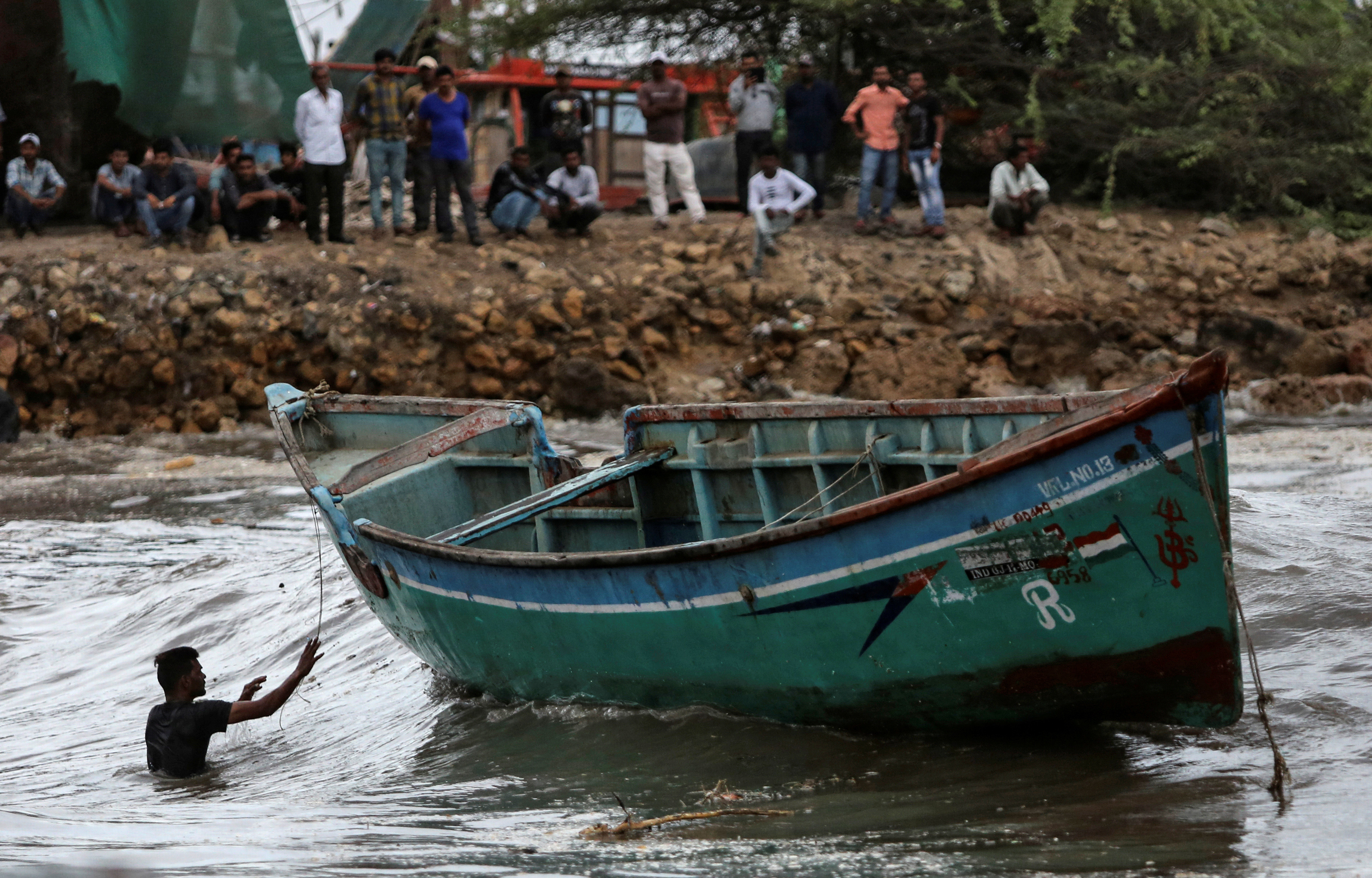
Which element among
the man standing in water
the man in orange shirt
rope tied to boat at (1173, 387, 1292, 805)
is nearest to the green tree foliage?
the man in orange shirt

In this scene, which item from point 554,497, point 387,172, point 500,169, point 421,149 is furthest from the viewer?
point 500,169

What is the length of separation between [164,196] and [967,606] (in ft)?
38.2

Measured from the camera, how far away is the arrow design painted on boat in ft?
15.5

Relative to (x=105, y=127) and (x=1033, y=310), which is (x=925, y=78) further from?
(x=105, y=127)

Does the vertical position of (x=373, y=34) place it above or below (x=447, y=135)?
above

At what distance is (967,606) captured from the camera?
4.72 metres

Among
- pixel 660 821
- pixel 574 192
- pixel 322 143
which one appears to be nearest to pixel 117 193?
pixel 322 143

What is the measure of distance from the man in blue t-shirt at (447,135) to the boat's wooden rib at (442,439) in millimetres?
7055

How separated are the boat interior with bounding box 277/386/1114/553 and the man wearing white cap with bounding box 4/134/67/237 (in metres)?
7.57

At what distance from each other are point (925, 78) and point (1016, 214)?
2.73 meters

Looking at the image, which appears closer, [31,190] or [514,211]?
[31,190]

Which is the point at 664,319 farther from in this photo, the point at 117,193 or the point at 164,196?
the point at 117,193

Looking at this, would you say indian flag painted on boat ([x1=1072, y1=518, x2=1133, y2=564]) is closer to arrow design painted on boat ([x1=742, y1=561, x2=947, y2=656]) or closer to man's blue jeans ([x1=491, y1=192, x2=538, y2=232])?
arrow design painted on boat ([x1=742, y1=561, x2=947, y2=656])

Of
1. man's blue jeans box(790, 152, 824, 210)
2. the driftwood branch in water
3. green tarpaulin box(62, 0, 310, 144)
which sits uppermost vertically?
green tarpaulin box(62, 0, 310, 144)
